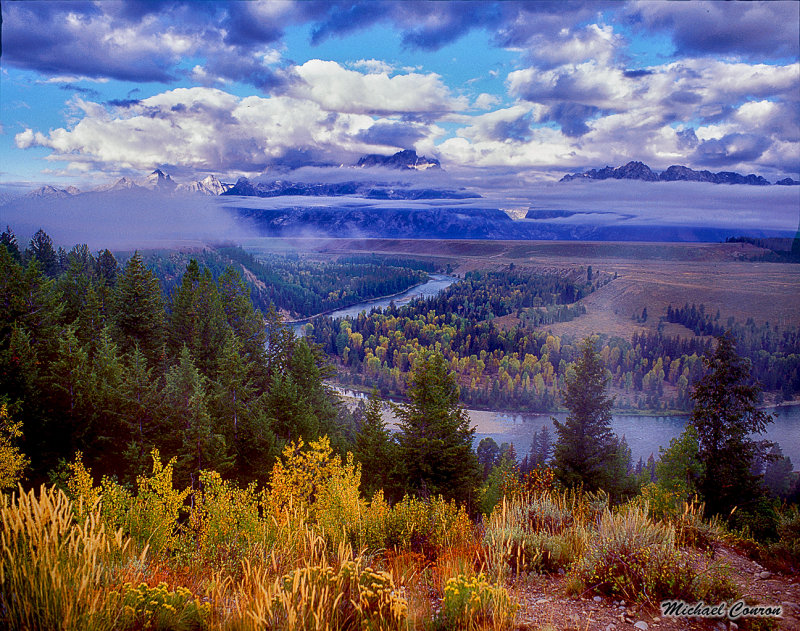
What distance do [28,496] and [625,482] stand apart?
29.1 m

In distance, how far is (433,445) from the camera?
18.7 meters

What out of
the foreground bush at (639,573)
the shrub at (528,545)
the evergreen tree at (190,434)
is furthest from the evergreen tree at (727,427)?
the evergreen tree at (190,434)

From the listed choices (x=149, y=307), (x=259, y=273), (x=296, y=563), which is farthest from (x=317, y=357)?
(x=259, y=273)

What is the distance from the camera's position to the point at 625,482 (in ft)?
88.0

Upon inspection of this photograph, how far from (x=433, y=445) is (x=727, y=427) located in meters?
10.7

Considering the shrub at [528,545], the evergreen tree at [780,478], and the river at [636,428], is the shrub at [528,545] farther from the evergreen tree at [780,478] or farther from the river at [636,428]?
the river at [636,428]

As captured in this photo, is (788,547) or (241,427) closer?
(788,547)

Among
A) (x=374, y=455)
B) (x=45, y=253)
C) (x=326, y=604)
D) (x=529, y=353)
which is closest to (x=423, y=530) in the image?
(x=326, y=604)

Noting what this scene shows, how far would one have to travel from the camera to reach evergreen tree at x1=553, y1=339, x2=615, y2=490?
67.5ft

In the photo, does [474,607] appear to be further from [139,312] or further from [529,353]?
[529,353]

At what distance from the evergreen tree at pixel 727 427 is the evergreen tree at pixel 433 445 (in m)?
8.49

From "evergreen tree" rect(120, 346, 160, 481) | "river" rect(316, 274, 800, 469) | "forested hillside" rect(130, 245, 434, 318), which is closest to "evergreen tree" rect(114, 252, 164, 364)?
"evergreen tree" rect(120, 346, 160, 481)

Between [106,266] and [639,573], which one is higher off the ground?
[106,266]

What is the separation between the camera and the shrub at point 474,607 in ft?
11.9
